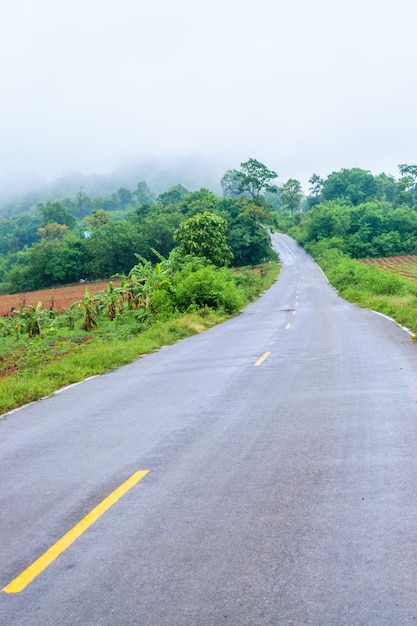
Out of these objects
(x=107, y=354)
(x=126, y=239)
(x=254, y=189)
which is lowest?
(x=107, y=354)

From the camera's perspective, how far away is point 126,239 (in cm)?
8119

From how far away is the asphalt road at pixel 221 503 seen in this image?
345cm

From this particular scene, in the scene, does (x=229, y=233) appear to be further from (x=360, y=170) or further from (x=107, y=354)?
(x=360, y=170)

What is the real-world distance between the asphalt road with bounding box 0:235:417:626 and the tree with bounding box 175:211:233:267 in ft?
99.2

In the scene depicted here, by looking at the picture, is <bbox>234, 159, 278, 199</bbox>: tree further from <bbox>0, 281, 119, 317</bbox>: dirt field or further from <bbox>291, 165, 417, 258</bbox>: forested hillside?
<bbox>0, 281, 119, 317</bbox>: dirt field

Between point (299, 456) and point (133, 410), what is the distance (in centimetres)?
355

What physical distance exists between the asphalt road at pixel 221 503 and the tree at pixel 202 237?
30.2 m

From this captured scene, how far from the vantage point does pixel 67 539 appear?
4465 mm

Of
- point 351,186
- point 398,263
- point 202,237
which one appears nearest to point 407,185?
point 351,186

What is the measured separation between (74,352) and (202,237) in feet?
83.0

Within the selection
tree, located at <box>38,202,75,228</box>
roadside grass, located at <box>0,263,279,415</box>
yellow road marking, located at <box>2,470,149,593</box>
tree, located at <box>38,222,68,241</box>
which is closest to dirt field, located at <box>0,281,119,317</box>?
roadside grass, located at <box>0,263,279,415</box>

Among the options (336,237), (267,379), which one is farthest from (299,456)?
(336,237)

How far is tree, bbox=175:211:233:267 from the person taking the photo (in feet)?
132

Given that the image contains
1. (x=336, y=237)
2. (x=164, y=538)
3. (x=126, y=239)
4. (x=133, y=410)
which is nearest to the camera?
(x=164, y=538)
